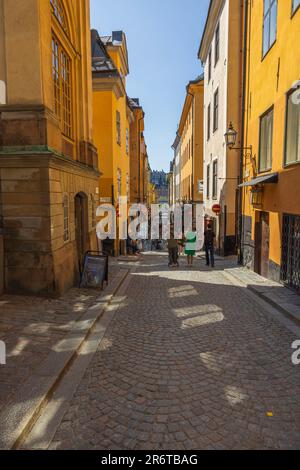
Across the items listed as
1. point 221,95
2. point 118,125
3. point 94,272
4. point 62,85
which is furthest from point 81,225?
point 221,95

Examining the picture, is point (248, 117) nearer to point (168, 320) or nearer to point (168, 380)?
point (168, 320)

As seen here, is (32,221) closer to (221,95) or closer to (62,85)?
(62,85)

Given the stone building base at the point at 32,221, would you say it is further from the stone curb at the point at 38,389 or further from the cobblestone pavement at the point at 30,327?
the stone curb at the point at 38,389

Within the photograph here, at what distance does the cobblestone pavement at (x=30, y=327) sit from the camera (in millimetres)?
3928

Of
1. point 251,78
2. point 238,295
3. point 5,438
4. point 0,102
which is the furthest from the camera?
point 251,78

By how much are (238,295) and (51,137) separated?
6089 mm

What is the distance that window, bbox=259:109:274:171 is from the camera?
9883mm

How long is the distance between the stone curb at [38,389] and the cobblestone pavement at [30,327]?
0.35 feet

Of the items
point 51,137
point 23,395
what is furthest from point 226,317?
point 51,137

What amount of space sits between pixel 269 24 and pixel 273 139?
3788 mm

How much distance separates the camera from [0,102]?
7055 millimetres

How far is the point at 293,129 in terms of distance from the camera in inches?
316

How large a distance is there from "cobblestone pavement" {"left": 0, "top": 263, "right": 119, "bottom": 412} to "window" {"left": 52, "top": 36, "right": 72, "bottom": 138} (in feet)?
16.6

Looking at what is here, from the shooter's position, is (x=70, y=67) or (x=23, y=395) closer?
(x=23, y=395)
